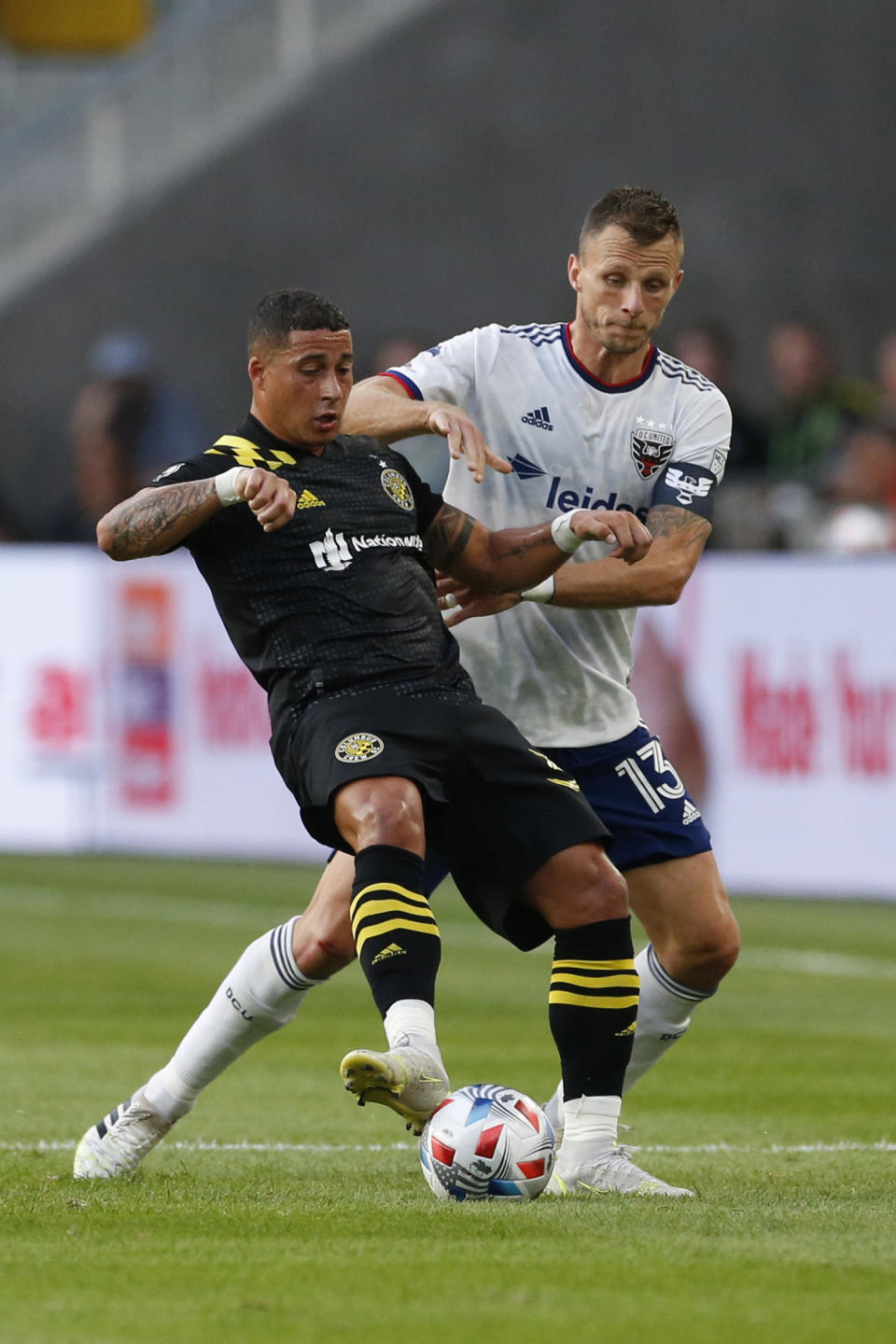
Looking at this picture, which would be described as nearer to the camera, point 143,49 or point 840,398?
point 840,398

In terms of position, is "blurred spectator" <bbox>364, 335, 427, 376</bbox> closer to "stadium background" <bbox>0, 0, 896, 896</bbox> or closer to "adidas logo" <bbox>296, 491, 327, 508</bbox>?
"stadium background" <bbox>0, 0, 896, 896</bbox>

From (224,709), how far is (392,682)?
1020 centimetres

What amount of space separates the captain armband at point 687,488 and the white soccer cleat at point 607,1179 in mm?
1631

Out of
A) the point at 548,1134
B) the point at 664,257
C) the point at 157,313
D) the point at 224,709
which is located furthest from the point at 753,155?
the point at 548,1134

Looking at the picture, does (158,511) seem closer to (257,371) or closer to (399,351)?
(257,371)

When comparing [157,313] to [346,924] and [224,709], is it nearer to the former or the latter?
[224,709]

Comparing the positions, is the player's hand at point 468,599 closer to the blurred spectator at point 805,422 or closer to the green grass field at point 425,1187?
the green grass field at point 425,1187

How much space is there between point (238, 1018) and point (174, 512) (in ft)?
4.26

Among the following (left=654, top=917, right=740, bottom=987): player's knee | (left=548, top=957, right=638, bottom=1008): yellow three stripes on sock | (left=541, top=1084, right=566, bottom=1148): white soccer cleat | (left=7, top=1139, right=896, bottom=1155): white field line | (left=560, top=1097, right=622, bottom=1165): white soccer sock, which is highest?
(left=548, top=957, right=638, bottom=1008): yellow three stripes on sock

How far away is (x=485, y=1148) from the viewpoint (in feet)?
16.6

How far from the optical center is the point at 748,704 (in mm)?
13727

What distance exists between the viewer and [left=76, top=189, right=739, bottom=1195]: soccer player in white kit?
5930mm

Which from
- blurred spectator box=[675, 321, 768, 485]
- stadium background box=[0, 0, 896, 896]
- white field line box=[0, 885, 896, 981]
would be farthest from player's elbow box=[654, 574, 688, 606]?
stadium background box=[0, 0, 896, 896]

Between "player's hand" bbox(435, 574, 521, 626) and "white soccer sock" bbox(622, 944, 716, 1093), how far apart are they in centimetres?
100
